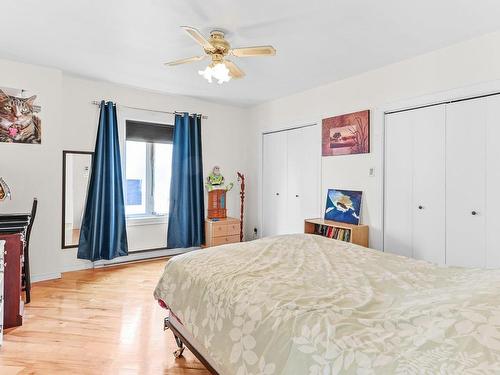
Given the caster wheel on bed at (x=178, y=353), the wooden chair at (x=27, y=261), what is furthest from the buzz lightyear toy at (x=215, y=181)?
the caster wheel on bed at (x=178, y=353)

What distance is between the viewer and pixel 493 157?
276 cm

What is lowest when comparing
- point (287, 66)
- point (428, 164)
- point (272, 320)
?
point (272, 320)

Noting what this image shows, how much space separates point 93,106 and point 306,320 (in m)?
4.20

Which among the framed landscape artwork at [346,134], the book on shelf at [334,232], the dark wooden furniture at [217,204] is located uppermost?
the framed landscape artwork at [346,134]

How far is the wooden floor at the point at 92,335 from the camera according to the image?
2.06 meters

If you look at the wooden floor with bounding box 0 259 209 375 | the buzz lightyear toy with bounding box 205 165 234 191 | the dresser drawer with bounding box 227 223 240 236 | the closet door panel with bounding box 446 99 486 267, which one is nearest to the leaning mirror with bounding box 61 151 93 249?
the wooden floor with bounding box 0 259 209 375

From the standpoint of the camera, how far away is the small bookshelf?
11.7ft

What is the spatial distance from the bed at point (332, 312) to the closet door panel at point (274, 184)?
286cm

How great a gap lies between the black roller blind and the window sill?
3.85ft

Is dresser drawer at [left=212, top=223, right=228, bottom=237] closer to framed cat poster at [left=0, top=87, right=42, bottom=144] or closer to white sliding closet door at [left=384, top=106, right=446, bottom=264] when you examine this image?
white sliding closet door at [left=384, top=106, right=446, bottom=264]

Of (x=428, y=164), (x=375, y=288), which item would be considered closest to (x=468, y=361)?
(x=375, y=288)

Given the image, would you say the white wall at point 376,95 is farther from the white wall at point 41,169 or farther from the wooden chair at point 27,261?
the wooden chair at point 27,261

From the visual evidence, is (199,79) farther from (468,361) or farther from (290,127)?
(468,361)

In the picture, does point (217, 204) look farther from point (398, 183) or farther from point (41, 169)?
point (398, 183)
